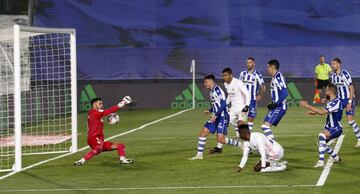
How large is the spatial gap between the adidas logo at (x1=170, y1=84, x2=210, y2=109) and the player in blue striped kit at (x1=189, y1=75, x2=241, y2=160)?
20199 millimetres

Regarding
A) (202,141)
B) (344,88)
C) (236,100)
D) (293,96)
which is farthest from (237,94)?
(293,96)

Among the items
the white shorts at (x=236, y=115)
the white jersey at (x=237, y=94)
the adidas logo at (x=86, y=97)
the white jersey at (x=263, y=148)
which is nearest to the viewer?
the white jersey at (x=263, y=148)

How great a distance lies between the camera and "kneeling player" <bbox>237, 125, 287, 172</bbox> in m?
16.3

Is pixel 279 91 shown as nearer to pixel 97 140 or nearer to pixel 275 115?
pixel 275 115

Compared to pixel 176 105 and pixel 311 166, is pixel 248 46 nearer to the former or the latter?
pixel 176 105

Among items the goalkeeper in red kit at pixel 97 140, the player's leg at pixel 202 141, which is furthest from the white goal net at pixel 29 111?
the player's leg at pixel 202 141

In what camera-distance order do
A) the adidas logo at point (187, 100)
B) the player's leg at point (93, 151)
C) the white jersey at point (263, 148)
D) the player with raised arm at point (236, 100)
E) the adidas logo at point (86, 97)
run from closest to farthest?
the white jersey at point (263, 148) < the player's leg at point (93, 151) < the player with raised arm at point (236, 100) < the adidas logo at point (86, 97) < the adidas logo at point (187, 100)

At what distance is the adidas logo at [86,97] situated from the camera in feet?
130

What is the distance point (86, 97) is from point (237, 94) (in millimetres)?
19800

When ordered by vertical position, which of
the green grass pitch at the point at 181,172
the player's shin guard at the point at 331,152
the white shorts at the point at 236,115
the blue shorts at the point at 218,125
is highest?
the white shorts at the point at 236,115

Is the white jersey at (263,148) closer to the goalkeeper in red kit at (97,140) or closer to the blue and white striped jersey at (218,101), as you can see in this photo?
the blue and white striped jersey at (218,101)

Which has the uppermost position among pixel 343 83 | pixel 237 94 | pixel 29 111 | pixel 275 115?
pixel 343 83

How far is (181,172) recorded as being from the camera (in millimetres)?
17203

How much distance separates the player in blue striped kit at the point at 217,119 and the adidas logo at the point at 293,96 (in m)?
20.1
